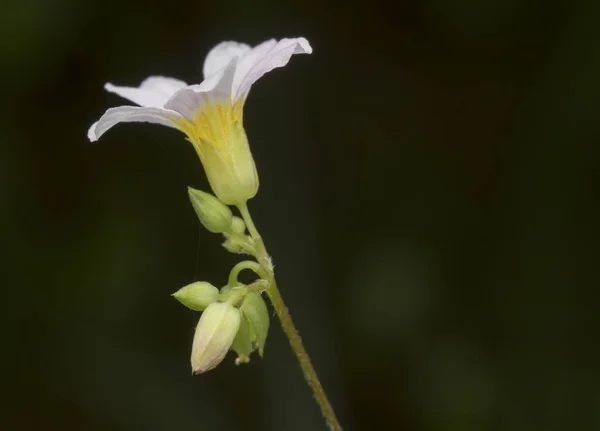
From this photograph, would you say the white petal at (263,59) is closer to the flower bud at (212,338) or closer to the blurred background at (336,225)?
the flower bud at (212,338)

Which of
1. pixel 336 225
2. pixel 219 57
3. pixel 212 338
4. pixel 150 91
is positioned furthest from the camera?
pixel 336 225

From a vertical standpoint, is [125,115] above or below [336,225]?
above

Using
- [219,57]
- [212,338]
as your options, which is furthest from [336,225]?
[212,338]

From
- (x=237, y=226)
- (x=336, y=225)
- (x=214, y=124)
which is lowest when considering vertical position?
(x=336, y=225)

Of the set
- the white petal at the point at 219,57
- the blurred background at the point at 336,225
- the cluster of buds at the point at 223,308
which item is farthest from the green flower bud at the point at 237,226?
the blurred background at the point at 336,225

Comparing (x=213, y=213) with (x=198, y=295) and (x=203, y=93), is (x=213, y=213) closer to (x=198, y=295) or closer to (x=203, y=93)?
(x=198, y=295)

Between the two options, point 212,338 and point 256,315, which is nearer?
point 212,338

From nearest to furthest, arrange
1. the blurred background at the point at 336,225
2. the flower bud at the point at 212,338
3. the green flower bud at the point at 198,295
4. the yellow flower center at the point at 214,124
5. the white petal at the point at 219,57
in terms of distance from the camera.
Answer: the flower bud at the point at 212,338 < the green flower bud at the point at 198,295 < the yellow flower center at the point at 214,124 < the white petal at the point at 219,57 < the blurred background at the point at 336,225

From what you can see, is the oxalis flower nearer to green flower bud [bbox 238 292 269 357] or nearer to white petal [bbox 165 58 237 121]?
white petal [bbox 165 58 237 121]
